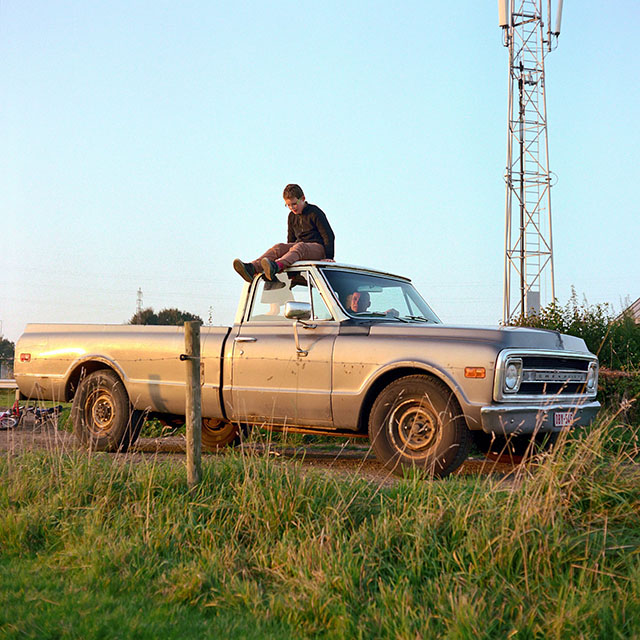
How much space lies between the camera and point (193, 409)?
19.7 feet

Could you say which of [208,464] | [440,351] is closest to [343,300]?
[440,351]

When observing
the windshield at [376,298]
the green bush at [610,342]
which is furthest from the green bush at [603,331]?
the windshield at [376,298]

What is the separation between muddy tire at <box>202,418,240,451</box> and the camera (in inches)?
374

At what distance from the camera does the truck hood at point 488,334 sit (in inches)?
264

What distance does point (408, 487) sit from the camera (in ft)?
17.7

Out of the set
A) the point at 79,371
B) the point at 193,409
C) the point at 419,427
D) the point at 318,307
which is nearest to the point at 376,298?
the point at 318,307

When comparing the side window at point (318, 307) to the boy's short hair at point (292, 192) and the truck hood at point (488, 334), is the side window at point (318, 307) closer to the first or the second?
the truck hood at point (488, 334)

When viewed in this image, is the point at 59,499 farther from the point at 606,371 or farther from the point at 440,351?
the point at 606,371

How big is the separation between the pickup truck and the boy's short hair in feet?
3.57

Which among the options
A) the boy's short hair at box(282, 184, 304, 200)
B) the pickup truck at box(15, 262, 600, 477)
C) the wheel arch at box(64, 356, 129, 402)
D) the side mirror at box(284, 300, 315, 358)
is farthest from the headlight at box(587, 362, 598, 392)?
the wheel arch at box(64, 356, 129, 402)

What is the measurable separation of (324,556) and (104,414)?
5.10 m

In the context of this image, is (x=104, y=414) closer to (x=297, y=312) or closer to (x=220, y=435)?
(x=220, y=435)

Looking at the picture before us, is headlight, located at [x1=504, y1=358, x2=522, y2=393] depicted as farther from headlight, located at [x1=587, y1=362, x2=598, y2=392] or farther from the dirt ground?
headlight, located at [x1=587, y1=362, x2=598, y2=392]

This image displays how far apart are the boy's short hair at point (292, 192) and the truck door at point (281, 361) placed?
108cm
